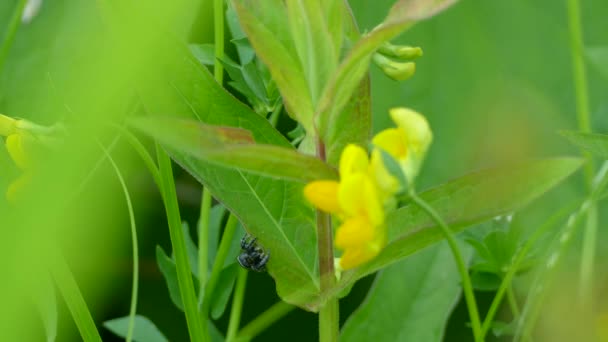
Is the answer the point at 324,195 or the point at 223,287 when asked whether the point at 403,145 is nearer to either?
the point at 324,195

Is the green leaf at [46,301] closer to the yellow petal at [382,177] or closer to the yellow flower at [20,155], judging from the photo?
the yellow flower at [20,155]

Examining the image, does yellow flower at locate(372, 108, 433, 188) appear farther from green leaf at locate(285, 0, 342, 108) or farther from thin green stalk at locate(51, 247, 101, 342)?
thin green stalk at locate(51, 247, 101, 342)

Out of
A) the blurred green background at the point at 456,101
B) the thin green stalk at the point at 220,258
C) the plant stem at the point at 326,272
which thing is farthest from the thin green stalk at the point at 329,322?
the blurred green background at the point at 456,101

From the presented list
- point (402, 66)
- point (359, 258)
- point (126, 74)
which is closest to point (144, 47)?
point (126, 74)

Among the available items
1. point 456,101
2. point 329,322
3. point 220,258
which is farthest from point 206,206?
point 456,101

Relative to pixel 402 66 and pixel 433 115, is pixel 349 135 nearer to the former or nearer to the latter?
pixel 402 66

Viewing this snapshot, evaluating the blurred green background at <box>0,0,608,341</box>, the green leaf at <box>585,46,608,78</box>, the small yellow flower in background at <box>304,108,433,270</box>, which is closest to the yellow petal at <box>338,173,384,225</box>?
the small yellow flower in background at <box>304,108,433,270</box>
